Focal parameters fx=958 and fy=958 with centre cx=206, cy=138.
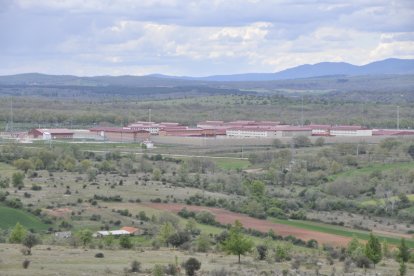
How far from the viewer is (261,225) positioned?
172 ft

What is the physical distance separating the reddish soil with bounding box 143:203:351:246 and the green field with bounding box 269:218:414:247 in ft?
3.03

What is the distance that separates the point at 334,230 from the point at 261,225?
3.97 m

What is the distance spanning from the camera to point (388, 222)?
2217 inches

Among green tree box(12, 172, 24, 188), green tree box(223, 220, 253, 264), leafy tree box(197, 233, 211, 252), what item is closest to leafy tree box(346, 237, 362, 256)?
green tree box(223, 220, 253, 264)

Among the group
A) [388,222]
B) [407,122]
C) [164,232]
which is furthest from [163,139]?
[164,232]

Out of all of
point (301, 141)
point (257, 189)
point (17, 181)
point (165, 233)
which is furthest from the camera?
point (301, 141)

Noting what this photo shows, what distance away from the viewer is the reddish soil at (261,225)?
48.0 m

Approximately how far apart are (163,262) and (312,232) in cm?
1766

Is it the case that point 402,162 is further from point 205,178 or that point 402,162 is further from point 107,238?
point 107,238

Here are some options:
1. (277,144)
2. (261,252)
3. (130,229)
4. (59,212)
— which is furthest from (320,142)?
(261,252)

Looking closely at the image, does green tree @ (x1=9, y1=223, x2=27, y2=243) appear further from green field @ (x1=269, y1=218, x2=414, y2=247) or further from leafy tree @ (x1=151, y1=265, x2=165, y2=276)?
green field @ (x1=269, y1=218, x2=414, y2=247)

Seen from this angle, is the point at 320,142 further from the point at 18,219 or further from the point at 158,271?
the point at 158,271

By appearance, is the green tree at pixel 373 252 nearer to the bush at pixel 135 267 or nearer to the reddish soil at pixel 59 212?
the bush at pixel 135 267

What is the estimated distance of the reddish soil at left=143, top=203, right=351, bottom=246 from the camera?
48000mm
